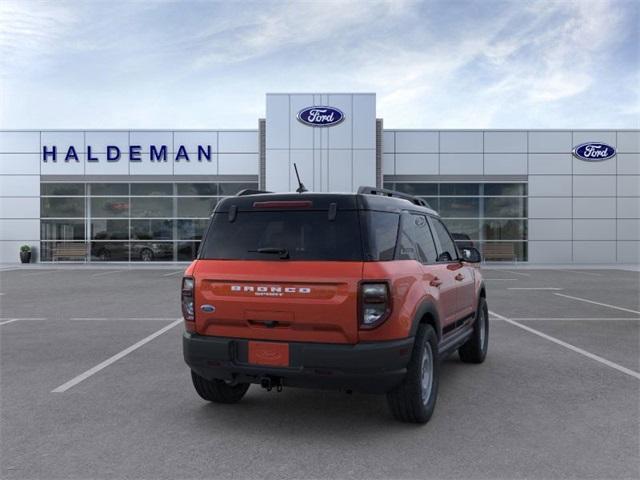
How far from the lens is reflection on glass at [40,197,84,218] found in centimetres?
2739

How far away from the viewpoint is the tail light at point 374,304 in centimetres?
381

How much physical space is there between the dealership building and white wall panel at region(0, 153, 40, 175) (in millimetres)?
51

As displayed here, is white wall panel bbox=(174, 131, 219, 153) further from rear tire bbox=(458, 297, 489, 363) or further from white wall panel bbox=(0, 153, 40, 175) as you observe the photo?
rear tire bbox=(458, 297, 489, 363)

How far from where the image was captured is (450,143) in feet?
88.0

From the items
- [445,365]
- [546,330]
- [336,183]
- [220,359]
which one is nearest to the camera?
[220,359]

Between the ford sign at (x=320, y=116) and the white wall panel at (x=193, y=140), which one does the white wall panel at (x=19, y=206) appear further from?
the ford sign at (x=320, y=116)

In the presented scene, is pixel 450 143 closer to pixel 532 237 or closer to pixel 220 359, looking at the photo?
pixel 532 237

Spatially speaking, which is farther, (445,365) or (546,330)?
(546,330)

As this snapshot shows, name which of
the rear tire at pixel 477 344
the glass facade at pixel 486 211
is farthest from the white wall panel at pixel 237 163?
the rear tire at pixel 477 344

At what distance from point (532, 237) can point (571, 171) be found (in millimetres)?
3819

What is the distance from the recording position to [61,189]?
2742 cm

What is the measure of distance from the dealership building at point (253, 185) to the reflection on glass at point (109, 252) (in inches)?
2.0

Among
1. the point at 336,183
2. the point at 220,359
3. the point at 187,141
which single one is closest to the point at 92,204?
the point at 187,141

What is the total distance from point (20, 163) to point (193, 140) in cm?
898
